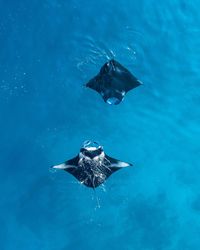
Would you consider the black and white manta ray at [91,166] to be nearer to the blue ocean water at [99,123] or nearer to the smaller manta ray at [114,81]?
the smaller manta ray at [114,81]

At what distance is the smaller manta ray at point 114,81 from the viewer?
10.5m

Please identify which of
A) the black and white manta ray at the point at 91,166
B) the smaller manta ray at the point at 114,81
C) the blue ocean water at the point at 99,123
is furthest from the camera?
the blue ocean water at the point at 99,123

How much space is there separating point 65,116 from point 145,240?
7005mm

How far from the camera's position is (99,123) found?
16.0m

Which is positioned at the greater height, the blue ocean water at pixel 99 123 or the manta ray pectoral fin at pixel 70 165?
the blue ocean water at pixel 99 123

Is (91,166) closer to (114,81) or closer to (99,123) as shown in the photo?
(114,81)

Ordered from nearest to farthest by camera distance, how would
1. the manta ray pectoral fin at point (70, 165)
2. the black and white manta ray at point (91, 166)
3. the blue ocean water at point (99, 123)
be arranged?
the black and white manta ray at point (91, 166) → the manta ray pectoral fin at point (70, 165) → the blue ocean water at point (99, 123)

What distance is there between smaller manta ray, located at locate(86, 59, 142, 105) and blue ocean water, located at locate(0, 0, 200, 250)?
3.28 m

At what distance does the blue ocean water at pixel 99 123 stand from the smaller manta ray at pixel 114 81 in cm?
328

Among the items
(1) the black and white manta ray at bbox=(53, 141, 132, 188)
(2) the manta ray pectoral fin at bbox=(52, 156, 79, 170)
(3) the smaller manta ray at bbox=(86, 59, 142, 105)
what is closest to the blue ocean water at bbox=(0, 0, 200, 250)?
(3) the smaller manta ray at bbox=(86, 59, 142, 105)

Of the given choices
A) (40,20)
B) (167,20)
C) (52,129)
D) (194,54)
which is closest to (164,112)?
(194,54)

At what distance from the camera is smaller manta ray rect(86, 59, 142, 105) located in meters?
10.5

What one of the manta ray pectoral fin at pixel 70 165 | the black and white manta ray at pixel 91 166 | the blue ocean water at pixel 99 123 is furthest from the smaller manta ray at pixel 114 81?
the blue ocean water at pixel 99 123

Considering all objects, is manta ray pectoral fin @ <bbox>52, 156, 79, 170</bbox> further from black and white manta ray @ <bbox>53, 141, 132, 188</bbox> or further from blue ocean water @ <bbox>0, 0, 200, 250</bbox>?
blue ocean water @ <bbox>0, 0, 200, 250</bbox>
